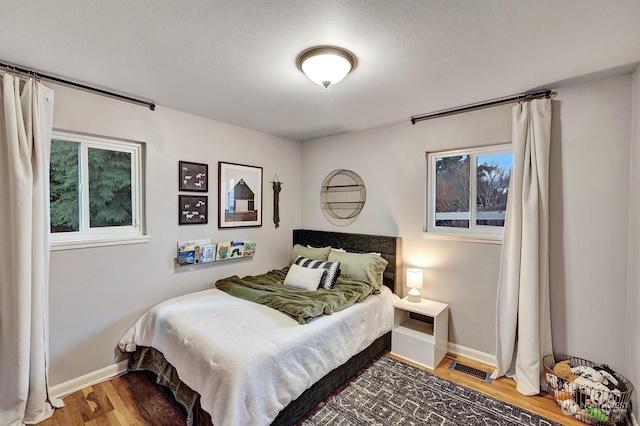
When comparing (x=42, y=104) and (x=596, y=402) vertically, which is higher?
(x=42, y=104)

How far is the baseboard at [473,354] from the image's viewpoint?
2580 mm

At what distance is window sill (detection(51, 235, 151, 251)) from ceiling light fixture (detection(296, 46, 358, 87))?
2.04m

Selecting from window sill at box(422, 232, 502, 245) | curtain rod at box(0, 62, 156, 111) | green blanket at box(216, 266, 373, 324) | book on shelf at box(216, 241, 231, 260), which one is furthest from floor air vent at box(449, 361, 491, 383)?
curtain rod at box(0, 62, 156, 111)

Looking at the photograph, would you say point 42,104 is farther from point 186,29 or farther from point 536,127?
point 536,127

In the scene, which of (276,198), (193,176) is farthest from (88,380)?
(276,198)

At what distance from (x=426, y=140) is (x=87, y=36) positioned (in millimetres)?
2761

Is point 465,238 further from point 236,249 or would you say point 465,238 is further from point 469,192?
point 236,249

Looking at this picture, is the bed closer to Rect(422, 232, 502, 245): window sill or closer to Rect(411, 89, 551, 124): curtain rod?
Rect(422, 232, 502, 245): window sill

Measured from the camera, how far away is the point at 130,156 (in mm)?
2584

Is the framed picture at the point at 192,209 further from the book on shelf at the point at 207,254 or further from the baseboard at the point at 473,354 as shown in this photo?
the baseboard at the point at 473,354

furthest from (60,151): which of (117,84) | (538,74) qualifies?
(538,74)

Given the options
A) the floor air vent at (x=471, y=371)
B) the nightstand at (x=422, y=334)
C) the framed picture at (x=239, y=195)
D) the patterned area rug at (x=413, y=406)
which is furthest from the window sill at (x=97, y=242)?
the floor air vent at (x=471, y=371)

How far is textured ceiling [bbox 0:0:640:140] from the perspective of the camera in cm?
133

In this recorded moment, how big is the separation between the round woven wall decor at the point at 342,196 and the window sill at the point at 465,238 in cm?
87
